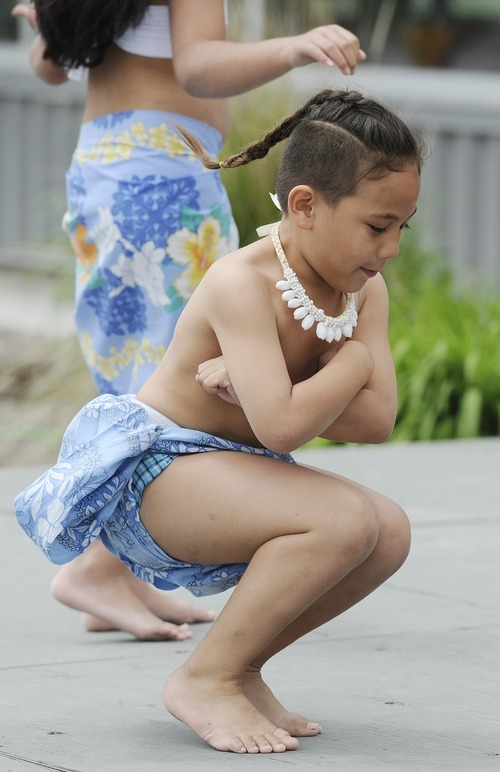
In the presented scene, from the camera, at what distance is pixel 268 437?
2.57 m

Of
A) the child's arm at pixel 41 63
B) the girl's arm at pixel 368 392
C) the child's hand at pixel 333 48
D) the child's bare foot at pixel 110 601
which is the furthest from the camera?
the child's arm at pixel 41 63

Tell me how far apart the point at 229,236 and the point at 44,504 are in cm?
112

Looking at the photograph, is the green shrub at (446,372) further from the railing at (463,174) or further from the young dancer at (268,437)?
the young dancer at (268,437)

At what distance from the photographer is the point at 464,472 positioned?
551cm

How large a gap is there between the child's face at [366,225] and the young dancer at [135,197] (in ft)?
2.80

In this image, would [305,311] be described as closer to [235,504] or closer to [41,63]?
[235,504]

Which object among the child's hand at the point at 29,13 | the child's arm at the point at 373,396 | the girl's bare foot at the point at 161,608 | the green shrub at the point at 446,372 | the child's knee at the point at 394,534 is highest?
the child's hand at the point at 29,13

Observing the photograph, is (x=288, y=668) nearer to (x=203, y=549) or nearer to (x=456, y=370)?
(x=203, y=549)

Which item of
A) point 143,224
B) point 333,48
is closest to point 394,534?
point 333,48

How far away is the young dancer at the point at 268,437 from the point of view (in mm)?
2576

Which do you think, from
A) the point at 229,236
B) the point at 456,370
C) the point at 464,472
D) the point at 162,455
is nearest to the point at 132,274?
the point at 229,236

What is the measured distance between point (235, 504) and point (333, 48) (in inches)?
37.9

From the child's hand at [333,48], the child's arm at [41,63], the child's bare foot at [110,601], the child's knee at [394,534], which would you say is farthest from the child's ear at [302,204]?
the child's arm at [41,63]

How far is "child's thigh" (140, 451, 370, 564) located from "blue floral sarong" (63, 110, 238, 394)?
0.88 m
